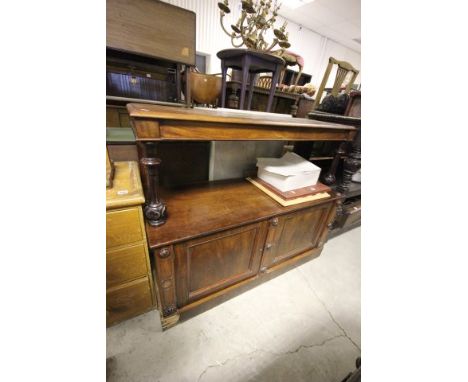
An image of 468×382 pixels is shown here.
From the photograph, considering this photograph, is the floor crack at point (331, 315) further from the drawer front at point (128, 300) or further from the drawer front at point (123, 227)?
the drawer front at point (123, 227)

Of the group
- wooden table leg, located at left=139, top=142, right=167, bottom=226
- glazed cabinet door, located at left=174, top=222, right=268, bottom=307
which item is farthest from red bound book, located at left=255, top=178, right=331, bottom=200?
wooden table leg, located at left=139, top=142, right=167, bottom=226

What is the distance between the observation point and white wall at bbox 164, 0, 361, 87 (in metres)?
3.28

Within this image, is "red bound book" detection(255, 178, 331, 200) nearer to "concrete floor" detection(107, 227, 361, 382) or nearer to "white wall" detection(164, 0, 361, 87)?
"concrete floor" detection(107, 227, 361, 382)

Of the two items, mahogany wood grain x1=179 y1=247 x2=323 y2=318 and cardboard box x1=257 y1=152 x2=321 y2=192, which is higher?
cardboard box x1=257 y1=152 x2=321 y2=192

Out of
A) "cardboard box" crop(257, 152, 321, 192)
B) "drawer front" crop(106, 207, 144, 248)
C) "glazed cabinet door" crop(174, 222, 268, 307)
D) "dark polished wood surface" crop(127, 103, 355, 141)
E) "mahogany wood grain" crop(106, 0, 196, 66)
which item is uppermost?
"mahogany wood grain" crop(106, 0, 196, 66)

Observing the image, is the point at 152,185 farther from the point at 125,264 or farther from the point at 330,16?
the point at 330,16

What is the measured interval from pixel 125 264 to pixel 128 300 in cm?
27

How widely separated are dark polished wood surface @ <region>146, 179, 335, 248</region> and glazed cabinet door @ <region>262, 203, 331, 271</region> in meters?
0.07

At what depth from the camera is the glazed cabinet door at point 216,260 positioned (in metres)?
0.82
